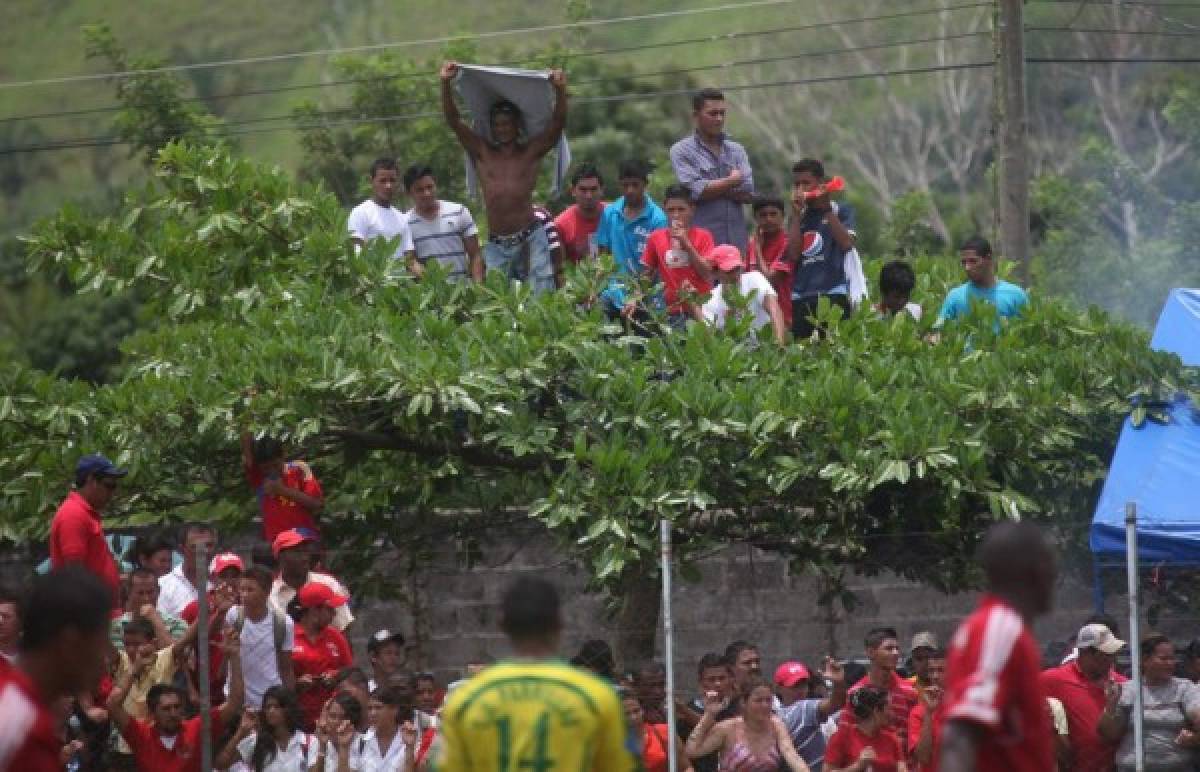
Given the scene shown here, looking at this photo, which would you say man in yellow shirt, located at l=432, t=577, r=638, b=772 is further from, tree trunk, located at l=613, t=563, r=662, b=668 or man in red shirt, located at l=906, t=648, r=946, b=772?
tree trunk, located at l=613, t=563, r=662, b=668

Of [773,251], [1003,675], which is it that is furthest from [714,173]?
[1003,675]

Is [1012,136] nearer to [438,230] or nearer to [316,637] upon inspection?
[438,230]

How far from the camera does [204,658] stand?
11969 millimetres

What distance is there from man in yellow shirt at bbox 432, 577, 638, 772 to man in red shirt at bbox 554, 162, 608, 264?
27.3 feet

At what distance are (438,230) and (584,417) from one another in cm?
247

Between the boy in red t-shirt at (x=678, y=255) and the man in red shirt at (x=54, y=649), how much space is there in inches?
309

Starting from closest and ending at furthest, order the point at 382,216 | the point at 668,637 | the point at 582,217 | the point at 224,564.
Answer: the point at 668,637, the point at 224,564, the point at 382,216, the point at 582,217

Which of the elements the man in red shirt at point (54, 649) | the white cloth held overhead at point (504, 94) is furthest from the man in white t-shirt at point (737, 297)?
the man in red shirt at point (54, 649)

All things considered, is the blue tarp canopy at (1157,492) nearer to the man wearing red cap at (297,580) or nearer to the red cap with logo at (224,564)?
the man wearing red cap at (297,580)

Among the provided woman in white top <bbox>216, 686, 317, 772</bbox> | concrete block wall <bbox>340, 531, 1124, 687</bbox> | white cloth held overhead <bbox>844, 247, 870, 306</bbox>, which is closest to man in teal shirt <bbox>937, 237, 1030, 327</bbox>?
white cloth held overhead <bbox>844, 247, 870, 306</bbox>

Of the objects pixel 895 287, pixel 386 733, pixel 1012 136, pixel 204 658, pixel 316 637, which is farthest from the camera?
pixel 1012 136

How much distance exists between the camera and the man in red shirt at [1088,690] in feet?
38.2

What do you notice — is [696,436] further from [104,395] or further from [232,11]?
[232,11]

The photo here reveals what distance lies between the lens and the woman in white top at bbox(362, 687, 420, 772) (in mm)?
11984
